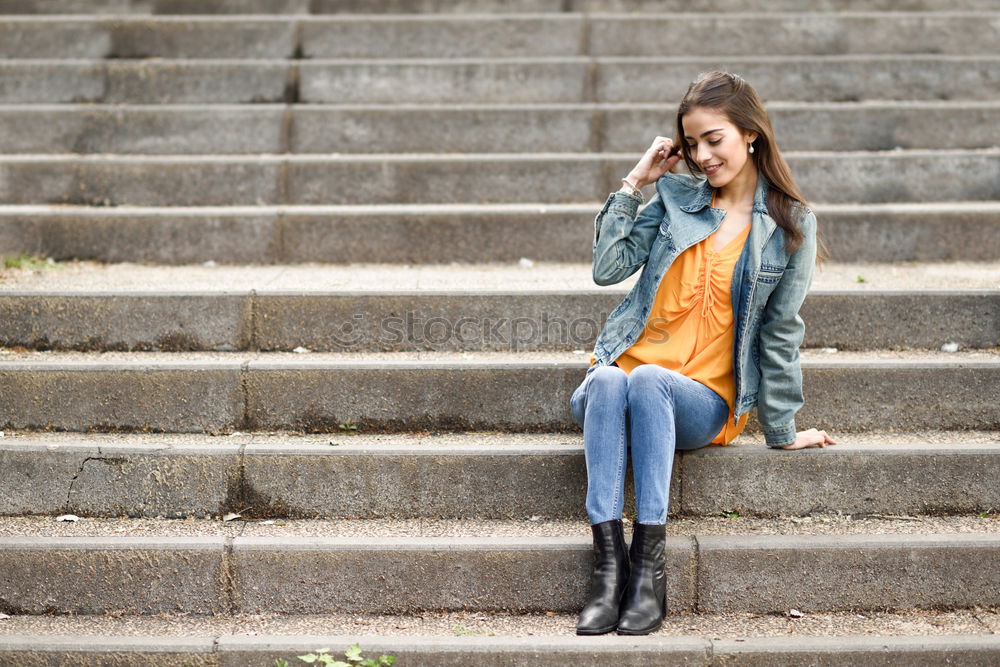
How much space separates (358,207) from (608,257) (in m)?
1.89

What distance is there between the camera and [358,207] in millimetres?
4629

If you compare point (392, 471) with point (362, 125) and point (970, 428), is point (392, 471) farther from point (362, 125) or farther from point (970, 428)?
point (362, 125)

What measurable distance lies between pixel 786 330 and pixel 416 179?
2.37 metres

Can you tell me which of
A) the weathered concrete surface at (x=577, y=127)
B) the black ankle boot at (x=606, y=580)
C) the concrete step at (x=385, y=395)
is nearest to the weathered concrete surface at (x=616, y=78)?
the weathered concrete surface at (x=577, y=127)

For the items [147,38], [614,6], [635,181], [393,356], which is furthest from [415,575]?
[614,6]

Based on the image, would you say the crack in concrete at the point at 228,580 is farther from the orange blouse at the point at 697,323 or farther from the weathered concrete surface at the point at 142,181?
the weathered concrete surface at the point at 142,181

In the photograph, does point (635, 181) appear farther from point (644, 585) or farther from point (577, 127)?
point (577, 127)

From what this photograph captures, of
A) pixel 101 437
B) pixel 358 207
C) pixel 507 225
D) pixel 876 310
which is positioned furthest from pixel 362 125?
pixel 876 310

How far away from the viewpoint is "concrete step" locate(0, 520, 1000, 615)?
299cm

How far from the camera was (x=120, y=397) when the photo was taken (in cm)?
343

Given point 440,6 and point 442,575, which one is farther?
point 440,6

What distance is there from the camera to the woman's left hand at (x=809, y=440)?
3180 mm

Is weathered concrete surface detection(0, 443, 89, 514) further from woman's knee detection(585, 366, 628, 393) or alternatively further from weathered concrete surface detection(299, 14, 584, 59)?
weathered concrete surface detection(299, 14, 584, 59)

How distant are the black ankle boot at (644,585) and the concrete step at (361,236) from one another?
1.89 metres
